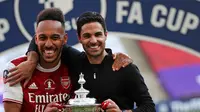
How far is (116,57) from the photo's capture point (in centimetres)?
217

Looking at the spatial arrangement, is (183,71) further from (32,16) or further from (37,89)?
(37,89)

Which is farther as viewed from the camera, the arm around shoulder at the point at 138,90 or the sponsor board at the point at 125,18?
the sponsor board at the point at 125,18

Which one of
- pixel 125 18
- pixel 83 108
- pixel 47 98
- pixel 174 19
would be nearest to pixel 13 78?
pixel 47 98

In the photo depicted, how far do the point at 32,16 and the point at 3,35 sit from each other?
35cm

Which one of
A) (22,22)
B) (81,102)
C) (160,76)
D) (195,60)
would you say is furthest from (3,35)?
(81,102)

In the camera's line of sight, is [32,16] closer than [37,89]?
No

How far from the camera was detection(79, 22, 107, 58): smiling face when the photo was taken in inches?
79.4

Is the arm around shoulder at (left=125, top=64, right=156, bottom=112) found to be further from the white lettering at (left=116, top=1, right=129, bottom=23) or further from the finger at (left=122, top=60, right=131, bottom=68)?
the white lettering at (left=116, top=1, right=129, bottom=23)

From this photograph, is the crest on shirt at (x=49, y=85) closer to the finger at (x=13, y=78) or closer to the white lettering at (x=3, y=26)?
the finger at (x=13, y=78)

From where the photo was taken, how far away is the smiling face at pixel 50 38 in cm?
204

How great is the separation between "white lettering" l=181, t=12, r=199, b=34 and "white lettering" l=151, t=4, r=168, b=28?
23 centimetres

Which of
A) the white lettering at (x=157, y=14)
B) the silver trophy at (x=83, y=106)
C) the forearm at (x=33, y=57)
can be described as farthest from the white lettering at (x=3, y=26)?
the silver trophy at (x=83, y=106)

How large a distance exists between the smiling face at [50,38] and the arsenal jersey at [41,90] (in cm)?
11

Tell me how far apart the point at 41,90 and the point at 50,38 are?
25 centimetres
